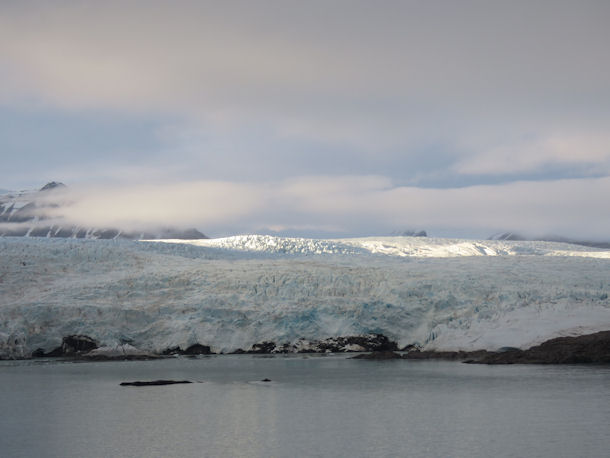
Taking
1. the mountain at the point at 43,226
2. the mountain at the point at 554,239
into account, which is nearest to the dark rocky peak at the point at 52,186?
the mountain at the point at 43,226

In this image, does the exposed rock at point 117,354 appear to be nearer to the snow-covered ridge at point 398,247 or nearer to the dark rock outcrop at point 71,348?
the dark rock outcrop at point 71,348

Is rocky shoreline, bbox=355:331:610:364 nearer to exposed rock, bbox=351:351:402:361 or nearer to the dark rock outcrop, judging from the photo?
exposed rock, bbox=351:351:402:361

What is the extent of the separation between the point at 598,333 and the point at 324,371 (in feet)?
33.6

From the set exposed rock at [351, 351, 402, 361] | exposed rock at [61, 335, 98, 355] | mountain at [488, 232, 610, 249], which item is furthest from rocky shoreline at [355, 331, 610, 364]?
mountain at [488, 232, 610, 249]

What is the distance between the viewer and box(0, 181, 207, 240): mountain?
120 metres

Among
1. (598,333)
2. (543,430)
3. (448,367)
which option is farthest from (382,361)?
(543,430)

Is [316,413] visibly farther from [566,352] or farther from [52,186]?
[52,186]

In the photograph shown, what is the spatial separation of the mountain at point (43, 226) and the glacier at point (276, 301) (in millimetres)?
83855

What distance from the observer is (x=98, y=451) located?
11062 millimetres

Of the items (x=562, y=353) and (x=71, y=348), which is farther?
(x=71, y=348)

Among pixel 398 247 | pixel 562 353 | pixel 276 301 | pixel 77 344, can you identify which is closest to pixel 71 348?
pixel 77 344

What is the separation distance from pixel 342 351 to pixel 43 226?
372 ft

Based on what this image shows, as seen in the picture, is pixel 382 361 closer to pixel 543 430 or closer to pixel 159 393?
pixel 159 393

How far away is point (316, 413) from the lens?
14.4m
